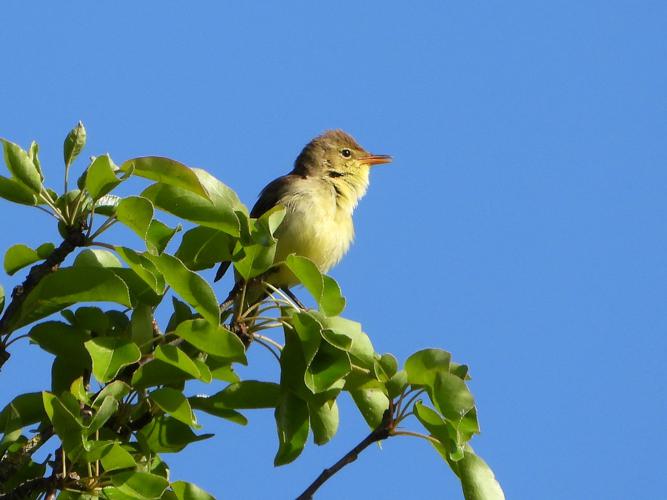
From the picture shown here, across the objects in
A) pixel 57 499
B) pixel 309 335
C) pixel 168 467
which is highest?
pixel 309 335

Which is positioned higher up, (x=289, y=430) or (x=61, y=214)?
(x=61, y=214)

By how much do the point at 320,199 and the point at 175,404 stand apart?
12.6ft

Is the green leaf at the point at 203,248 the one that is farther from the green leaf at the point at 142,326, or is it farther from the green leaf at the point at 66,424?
the green leaf at the point at 66,424

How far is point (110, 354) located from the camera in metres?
3.02

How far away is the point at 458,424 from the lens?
308cm

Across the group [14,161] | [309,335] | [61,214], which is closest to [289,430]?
[309,335]

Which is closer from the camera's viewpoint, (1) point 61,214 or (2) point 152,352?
(1) point 61,214

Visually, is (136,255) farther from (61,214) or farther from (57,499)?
(57,499)

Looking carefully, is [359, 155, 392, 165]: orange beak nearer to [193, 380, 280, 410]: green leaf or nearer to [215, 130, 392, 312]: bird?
[215, 130, 392, 312]: bird

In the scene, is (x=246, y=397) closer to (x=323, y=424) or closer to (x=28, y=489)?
(x=323, y=424)

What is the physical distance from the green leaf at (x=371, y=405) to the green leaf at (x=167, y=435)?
521 millimetres

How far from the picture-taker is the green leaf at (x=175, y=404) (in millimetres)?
3109

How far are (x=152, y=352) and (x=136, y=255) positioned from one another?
487 mm

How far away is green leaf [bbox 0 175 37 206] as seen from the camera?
3.02 metres
